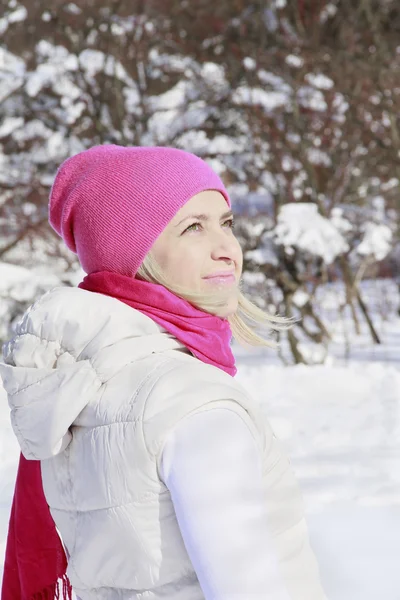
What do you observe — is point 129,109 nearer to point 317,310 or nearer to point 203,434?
point 317,310

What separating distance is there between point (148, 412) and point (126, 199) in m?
0.47

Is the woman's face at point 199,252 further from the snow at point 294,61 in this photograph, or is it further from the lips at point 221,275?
the snow at point 294,61

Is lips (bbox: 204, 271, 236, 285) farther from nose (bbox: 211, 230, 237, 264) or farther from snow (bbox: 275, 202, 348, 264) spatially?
snow (bbox: 275, 202, 348, 264)

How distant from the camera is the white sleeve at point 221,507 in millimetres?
1097

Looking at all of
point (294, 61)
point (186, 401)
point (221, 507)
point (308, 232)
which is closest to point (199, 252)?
point (186, 401)

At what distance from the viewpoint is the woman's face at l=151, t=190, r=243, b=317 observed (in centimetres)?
145

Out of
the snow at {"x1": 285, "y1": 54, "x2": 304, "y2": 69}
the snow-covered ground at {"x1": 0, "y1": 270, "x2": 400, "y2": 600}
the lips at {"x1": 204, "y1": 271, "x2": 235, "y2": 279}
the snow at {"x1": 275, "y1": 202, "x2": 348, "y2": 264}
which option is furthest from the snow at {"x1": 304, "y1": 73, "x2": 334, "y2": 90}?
the lips at {"x1": 204, "y1": 271, "x2": 235, "y2": 279}

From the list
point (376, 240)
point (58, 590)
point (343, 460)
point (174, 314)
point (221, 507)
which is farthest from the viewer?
point (376, 240)

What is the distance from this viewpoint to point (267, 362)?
12.2m

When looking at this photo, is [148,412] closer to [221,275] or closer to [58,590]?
[221,275]

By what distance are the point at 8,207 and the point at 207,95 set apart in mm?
4785

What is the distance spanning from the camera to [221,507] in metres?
1.11

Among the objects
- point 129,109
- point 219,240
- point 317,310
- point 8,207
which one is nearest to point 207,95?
point 129,109

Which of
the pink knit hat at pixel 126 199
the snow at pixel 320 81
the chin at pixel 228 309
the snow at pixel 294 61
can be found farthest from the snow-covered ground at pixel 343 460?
the snow at pixel 294 61
